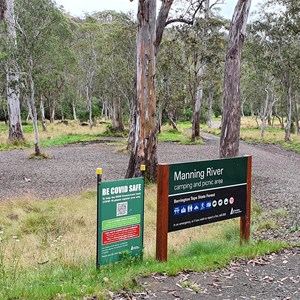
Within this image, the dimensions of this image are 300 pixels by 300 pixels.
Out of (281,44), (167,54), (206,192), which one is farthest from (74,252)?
(281,44)

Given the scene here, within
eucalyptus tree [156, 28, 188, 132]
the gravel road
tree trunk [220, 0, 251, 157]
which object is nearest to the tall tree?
the gravel road

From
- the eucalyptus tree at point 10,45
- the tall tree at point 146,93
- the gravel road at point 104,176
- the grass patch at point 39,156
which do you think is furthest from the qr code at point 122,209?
the grass patch at point 39,156

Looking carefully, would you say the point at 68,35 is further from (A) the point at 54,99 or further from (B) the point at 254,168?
(B) the point at 254,168

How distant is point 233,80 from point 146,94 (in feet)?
9.20

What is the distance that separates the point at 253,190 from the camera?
12.2 m

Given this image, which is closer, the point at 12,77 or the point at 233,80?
the point at 233,80

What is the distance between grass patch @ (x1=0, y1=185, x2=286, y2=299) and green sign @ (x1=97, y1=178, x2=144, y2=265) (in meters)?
0.16

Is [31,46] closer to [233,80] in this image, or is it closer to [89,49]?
Answer: [233,80]

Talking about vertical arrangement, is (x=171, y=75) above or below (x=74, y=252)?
above

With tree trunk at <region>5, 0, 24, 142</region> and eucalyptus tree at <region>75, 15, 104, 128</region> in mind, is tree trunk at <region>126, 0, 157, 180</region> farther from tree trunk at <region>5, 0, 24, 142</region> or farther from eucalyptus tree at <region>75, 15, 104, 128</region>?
eucalyptus tree at <region>75, 15, 104, 128</region>

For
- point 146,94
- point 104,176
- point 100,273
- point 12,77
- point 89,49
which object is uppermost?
point 89,49

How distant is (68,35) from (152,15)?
3386 centimetres

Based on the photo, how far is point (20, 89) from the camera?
19.1 metres

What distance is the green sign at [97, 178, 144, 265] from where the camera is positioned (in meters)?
4.79
